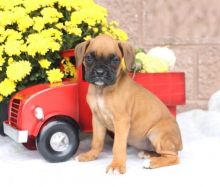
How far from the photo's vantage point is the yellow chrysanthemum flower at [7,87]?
229 cm

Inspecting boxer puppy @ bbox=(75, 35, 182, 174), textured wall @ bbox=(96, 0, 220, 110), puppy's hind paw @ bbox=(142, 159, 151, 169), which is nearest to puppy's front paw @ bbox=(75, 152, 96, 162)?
boxer puppy @ bbox=(75, 35, 182, 174)

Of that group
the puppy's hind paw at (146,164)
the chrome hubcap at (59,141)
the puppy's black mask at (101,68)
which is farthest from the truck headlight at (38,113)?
the puppy's hind paw at (146,164)

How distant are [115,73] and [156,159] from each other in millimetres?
433

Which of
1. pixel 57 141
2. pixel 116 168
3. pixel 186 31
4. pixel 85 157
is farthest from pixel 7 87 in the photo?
pixel 186 31

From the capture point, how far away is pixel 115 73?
6.28 feet

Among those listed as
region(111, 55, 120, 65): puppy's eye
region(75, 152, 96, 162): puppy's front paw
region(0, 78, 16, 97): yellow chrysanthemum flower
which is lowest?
region(75, 152, 96, 162): puppy's front paw

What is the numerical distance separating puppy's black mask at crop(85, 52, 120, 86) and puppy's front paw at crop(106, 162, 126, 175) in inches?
13.9

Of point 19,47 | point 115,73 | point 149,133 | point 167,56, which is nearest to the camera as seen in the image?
point 115,73

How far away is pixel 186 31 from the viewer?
3197mm

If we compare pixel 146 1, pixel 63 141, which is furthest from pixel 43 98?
pixel 146 1

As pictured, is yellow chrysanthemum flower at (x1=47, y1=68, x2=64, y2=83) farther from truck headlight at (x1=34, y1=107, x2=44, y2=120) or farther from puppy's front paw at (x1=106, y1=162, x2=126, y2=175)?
puppy's front paw at (x1=106, y1=162, x2=126, y2=175)

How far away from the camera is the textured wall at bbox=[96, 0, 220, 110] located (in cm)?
318

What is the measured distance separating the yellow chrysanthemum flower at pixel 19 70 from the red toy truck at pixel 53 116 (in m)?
0.09

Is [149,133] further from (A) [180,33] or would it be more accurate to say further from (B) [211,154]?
(A) [180,33]
